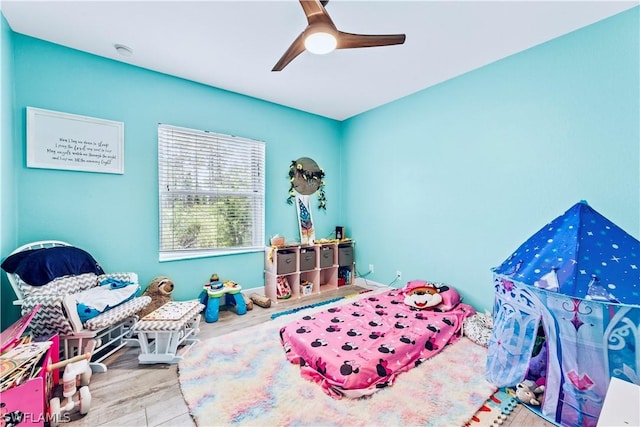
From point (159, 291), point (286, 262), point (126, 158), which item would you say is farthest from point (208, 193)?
point (286, 262)

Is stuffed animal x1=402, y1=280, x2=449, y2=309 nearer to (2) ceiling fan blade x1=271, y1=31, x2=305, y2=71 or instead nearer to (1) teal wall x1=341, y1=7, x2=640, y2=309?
(1) teal wall x1=341, y1=7, x2=640, y2=309

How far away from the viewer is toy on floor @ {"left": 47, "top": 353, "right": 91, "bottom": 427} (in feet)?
4.56

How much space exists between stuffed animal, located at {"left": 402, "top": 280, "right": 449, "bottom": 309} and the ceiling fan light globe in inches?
93.4

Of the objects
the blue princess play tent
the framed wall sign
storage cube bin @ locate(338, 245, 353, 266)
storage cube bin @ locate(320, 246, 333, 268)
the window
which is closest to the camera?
the blue princess play tent

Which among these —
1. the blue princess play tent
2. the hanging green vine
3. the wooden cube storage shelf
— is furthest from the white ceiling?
the wooden cube storage shelf

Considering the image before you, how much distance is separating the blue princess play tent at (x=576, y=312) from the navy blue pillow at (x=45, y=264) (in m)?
3.18

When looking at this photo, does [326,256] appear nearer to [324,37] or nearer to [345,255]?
[345,255]

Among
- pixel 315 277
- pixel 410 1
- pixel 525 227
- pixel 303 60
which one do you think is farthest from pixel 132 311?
pixel 525 227

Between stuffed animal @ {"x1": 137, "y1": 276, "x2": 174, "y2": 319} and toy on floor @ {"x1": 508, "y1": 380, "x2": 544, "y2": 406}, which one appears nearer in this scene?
toy on floor @ {"x1": 508, "y1": 380, "x2": 544, "y2": 406}

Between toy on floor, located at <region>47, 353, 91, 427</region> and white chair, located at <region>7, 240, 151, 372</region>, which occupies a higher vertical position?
white chair, located at <region>7, 240, 151, 372</region>

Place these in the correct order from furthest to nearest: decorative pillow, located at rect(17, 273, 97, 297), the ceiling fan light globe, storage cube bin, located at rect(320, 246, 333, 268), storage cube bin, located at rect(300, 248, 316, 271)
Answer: storage cube bin, located at rect(320, 246, 333, 268) → storage cube bin, located at rect(300, 248, 316, 271) → decorative pillow, located at rect(17, 273, 97, 297) → the ceiling fan light globe

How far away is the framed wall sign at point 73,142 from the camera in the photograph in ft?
7.30

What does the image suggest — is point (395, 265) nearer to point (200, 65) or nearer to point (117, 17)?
point (200, 65)

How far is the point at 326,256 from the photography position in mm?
3789
